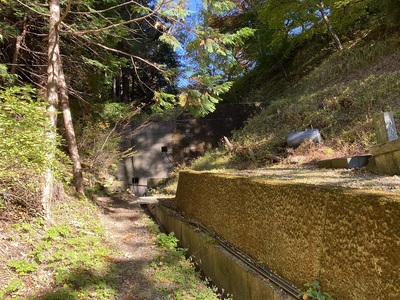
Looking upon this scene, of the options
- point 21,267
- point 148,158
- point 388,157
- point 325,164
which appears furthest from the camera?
point 148,158

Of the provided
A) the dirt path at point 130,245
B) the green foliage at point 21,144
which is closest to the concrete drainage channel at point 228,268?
the dirt path at point 130,245

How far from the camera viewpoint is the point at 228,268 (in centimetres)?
365

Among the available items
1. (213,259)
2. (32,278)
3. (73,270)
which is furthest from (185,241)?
(32,278)

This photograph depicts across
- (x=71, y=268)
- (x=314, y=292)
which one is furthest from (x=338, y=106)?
(x=71, y=268)

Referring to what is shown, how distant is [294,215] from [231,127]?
11998 mm

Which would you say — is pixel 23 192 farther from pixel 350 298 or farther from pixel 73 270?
pixel 350 298

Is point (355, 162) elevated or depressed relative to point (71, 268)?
elevated

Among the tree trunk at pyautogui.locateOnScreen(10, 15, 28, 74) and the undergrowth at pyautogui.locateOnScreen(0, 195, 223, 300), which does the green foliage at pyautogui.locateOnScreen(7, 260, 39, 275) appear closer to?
the undergrowth at pyautogui.locateOnScreen(0, 195, 223, 300)

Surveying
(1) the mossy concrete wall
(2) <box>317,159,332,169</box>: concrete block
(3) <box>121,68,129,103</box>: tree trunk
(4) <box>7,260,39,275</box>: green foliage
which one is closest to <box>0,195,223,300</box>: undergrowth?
(4) <box>7,260,39,275</box>: green foliage

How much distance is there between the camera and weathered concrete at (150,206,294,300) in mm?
2826

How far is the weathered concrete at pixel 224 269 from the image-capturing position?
2.83 meters

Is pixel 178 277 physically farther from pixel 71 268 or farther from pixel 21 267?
pixel 21 267

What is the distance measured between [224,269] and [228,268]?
17cm

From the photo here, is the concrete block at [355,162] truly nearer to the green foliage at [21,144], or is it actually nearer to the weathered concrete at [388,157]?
the weathered concrete at [388,157]
